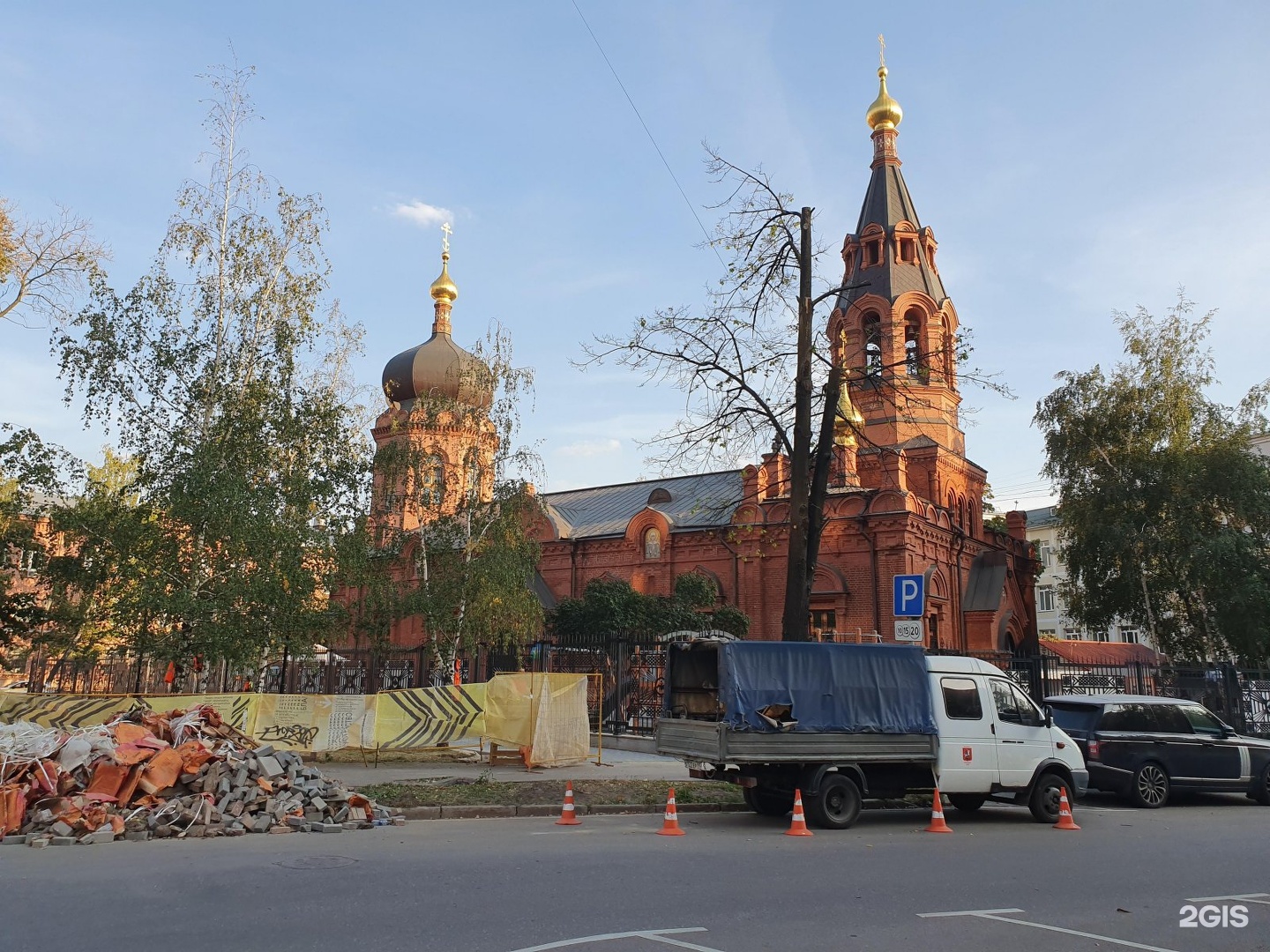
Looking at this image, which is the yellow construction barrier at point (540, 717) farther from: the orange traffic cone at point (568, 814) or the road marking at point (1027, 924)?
the road marking at point (1027, 924)

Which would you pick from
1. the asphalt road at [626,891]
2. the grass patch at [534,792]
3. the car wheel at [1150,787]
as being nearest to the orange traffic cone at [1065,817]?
the asphalt road at [626,891]

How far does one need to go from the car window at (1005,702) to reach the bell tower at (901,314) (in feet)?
69.1

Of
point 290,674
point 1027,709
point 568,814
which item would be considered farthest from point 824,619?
point 568,814

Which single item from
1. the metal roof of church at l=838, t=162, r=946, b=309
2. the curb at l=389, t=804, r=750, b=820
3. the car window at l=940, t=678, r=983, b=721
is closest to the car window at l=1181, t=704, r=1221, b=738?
the car window at l=940, t=678, r=983, b=721

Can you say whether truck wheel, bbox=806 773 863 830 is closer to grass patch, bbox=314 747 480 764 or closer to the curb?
the curb

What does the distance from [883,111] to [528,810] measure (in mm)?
37978

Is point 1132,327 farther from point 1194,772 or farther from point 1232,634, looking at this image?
point 1194,772

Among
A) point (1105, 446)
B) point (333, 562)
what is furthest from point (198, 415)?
point (1105, 446)

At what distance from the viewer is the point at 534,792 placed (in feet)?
44.1

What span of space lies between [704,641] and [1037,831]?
4757mm

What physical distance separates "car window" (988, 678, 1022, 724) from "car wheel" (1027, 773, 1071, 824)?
0.89 meters

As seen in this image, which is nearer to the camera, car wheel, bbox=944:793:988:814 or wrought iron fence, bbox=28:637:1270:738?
car wheel, bbox=944:793:988:814

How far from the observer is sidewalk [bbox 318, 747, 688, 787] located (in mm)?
15106

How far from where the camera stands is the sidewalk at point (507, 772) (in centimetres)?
1511
